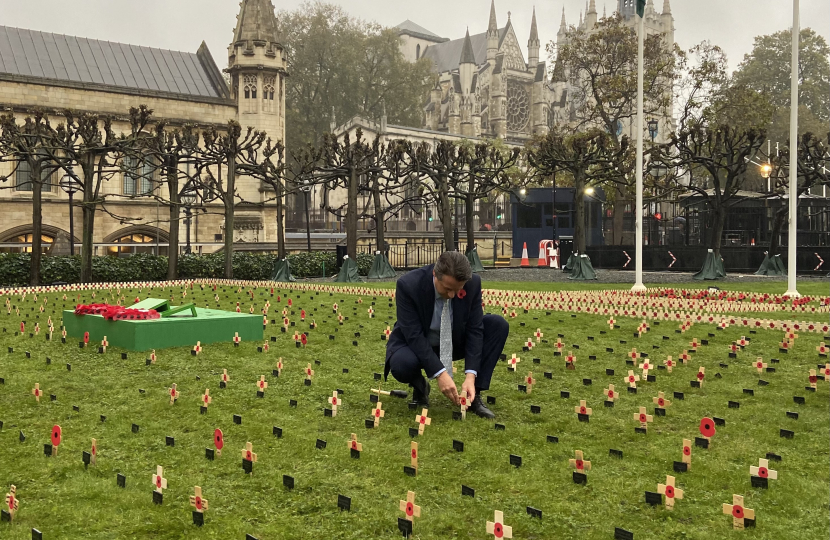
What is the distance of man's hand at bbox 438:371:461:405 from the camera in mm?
6188

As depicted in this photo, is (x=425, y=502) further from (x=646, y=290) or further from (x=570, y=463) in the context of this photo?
(x=646, y=290)

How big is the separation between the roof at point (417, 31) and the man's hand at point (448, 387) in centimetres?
13716

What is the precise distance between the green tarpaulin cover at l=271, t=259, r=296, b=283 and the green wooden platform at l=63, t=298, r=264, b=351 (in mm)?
16433

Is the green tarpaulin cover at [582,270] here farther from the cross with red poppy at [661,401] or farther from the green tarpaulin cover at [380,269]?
the cross with red poppy at [661,401]

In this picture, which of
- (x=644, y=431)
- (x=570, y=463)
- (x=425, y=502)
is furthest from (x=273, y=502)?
(x=644, y=431)

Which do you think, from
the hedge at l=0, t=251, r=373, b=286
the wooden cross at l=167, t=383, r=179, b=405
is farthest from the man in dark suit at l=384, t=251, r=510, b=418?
the hedge at l=0, t=251, r=373, b=286

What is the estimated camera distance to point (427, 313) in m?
6.80

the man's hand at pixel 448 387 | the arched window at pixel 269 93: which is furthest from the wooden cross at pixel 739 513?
the arched window at pixel 269 93

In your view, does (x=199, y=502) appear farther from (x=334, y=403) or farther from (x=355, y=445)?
(x=334, y=403)

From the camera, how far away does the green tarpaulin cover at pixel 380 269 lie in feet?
98.6

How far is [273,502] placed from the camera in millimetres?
4746

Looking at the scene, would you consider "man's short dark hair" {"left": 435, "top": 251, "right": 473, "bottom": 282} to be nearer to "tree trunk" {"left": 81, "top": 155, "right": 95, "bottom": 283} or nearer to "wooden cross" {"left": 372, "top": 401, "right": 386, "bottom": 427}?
"wooden cross" {"left": 372, "top": 401, "right": 386, "bottom": 427}

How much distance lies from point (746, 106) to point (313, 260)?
30134 mm

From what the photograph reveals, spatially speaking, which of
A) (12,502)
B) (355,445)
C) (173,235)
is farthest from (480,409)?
(173,235)
